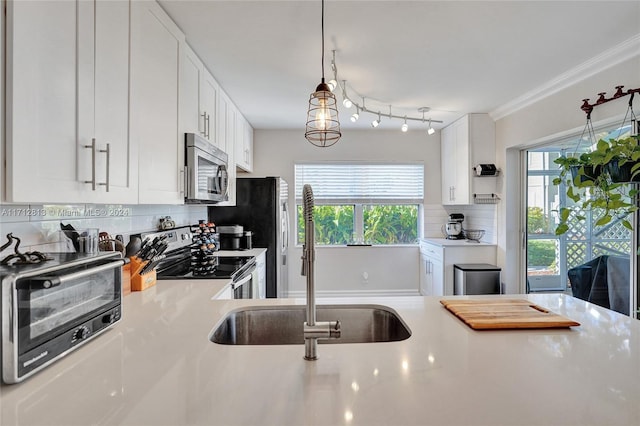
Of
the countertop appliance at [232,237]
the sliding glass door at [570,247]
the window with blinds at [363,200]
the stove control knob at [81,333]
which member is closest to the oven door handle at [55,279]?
the stove control knob at [81,333]

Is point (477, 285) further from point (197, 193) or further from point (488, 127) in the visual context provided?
point (197, 193)

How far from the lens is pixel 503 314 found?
4.33 ft

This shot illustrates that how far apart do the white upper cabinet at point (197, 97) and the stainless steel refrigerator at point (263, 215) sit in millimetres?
967

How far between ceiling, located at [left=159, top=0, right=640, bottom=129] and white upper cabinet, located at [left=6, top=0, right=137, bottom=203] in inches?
29.1

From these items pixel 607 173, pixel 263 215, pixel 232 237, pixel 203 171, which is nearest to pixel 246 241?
pixel 232 237

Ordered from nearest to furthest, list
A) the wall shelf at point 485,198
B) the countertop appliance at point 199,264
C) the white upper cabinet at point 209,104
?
the countertop appliance at point 199,264
the white upper cabinet at point 209,104
the wall shelf at point 485,198

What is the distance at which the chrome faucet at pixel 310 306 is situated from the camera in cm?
98

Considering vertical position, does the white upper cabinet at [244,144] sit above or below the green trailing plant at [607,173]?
above

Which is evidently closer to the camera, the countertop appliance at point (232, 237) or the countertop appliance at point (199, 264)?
the countertop appliance at point (199, 264)

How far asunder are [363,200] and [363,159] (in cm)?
56

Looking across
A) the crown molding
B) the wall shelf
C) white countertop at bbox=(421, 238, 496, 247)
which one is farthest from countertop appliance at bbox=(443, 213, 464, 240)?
the crown molding

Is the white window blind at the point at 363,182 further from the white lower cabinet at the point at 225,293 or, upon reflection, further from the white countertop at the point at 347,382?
the white countertop at the point at 347,382

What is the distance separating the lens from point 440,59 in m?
2.63

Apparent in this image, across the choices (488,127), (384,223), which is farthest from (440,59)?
(384,223)
